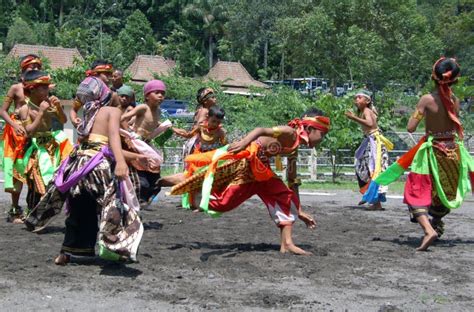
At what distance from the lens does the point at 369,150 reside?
38.5ft

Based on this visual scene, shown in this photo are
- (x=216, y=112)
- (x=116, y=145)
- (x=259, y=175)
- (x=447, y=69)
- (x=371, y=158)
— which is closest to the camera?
(x=116, y=145)

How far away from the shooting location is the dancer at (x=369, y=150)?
11.5 metres

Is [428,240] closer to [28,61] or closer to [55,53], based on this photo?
[28,61]

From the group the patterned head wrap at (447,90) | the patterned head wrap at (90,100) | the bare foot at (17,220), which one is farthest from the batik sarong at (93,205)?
the patterned head wrap at (447,90)

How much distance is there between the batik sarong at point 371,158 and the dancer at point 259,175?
4490 mm

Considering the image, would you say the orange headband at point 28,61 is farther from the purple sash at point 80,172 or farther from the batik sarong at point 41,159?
the purple sash at point 80,172

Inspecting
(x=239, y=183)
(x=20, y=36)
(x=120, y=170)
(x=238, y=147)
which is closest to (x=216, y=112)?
(x=239, y=183)

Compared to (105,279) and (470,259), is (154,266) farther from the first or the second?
(470,259)

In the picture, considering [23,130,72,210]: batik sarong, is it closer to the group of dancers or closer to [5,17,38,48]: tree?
the group of dancers

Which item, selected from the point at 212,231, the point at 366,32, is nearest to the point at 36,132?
the point at 212,231

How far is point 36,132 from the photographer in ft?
28.6

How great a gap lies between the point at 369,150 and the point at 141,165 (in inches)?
181

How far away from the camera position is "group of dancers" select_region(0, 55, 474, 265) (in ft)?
20.7

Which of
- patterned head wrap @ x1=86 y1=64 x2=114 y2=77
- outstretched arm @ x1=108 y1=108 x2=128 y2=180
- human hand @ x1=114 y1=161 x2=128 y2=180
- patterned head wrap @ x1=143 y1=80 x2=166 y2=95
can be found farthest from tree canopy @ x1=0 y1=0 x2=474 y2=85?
human hand @ x1=114 y1=161 x2=128 y2=180
